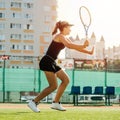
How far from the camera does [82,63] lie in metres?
30.8

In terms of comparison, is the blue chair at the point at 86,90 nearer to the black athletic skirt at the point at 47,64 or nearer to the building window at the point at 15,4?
the black athletic skirt at the point at 47,64

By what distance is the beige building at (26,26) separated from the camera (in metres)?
90.9

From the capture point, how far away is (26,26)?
93.6 metres

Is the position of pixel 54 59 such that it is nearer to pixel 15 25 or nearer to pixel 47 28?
pixel 15 25

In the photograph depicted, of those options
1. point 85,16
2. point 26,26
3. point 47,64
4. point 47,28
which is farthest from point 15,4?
point 47,64

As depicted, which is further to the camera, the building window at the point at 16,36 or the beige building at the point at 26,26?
the building window at the point at 16,36

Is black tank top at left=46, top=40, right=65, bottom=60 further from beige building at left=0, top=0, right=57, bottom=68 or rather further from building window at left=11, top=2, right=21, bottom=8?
building window at left=11, top=2, right=21, bottom=8

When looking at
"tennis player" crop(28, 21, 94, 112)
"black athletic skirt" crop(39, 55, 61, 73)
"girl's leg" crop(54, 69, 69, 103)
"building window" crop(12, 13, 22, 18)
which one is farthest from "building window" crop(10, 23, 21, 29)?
"black athletic skirt" crop(39, 55, 61, 73)

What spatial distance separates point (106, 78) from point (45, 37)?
66.7 metres

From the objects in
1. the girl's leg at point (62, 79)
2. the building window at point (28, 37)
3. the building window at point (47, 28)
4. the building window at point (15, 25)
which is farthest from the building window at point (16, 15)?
the girl's leg at point (62, 79)

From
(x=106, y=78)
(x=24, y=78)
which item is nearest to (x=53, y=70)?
(x=24, y=78)

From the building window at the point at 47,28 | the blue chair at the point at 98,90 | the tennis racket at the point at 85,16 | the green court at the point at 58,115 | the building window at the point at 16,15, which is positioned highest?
the building window at the point at 16,15

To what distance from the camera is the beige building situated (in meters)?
90.9

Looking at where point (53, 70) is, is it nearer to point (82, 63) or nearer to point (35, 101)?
point (35, 101)
